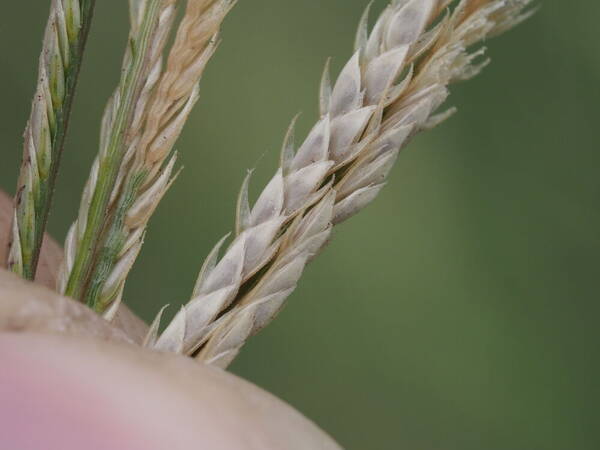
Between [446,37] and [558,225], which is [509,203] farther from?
[446,37]

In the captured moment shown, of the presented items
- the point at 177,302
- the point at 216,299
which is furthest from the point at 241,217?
the point at 177,302

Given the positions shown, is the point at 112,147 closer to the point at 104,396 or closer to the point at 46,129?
the point at 46,129

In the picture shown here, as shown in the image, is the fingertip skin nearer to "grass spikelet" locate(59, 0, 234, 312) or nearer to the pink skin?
the pink skin

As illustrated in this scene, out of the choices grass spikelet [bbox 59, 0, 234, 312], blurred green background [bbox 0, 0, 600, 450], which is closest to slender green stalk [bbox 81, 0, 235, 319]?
grass spikelet [bbox 59, 0, 234, 312]

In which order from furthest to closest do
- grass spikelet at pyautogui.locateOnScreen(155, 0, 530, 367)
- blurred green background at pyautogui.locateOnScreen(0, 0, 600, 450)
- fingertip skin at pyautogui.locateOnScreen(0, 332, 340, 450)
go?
blurred green background at pyautogui.locateOnScreen(0, 0, 600, 450) → grass spikelet at pyautogui.locateOnScreen(155, 0, 530, 367) → fingertip skin at pyautogui.locateOnScreen(0, 332, 340, 450)

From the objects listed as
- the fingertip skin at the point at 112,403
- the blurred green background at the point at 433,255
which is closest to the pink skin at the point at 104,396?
the fingertip skin at the point at 112,403
